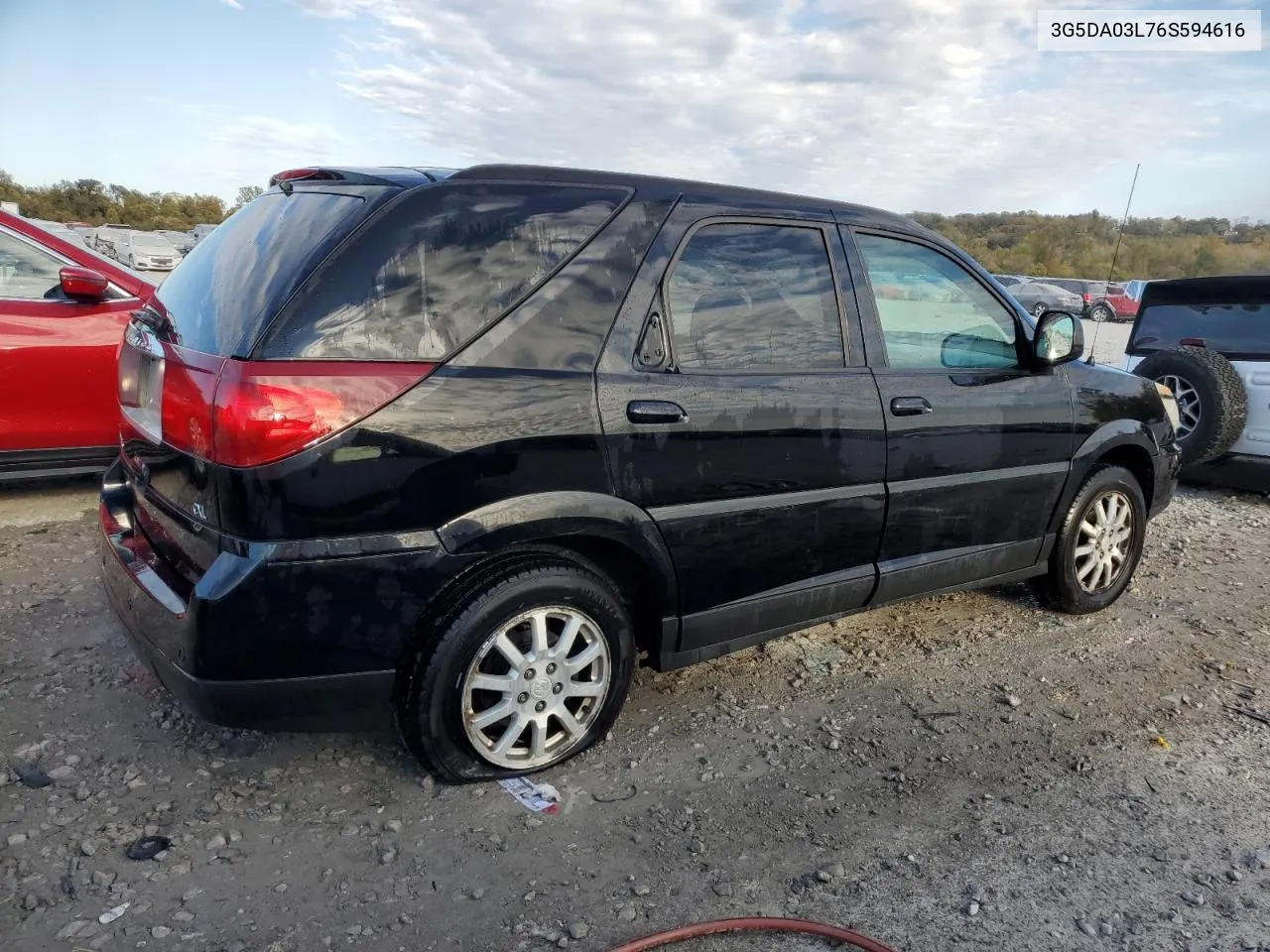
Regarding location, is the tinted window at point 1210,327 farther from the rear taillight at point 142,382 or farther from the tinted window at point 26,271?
the tinted window at point 26,271

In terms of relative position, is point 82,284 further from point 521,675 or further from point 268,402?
point 521,675

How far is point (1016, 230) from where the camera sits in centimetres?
4166

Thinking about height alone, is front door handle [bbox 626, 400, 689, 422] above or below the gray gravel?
above

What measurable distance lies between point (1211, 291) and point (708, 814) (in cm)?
624

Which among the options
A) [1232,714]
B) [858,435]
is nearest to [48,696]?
[858,435]

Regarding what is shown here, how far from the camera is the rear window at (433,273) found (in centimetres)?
228

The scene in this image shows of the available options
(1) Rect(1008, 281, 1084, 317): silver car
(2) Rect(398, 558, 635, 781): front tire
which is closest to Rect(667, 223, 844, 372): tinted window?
(2) Rect(398, 558, 635, 781): front tire

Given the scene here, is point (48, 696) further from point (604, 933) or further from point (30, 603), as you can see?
point (604, 933)

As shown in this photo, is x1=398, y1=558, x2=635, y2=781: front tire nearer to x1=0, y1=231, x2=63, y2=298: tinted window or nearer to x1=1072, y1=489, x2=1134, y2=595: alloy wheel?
x1=1072, y1=489, x2=1134, y2=595: alloy wheel

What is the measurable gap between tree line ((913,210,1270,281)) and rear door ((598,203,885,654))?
9.73 metres

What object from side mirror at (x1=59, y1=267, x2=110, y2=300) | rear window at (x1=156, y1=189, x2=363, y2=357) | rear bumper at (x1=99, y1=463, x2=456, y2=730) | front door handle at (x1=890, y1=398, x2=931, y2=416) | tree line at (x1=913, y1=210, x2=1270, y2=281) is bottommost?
rear bumper at (x1=99, y1=463, x2=456, y2=730)

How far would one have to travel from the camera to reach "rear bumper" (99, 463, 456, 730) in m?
2.23

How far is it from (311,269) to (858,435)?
6.11 feet

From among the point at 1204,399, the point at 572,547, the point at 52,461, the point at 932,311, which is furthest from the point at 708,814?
the point at 1204,399
